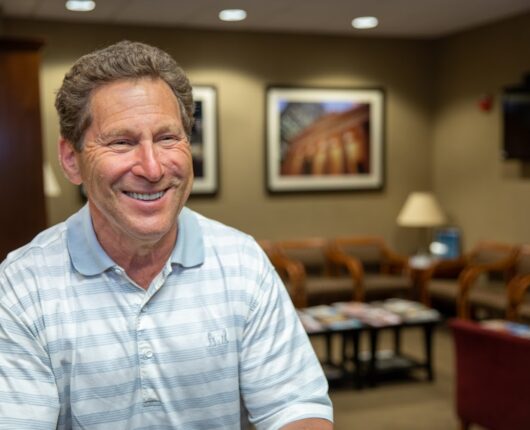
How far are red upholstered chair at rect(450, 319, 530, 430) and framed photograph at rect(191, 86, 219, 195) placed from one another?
11.9 ft

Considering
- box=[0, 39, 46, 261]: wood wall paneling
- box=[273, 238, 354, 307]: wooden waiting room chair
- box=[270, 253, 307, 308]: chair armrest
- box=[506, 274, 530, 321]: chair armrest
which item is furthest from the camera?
box=[273, 238, 354, 307]: wooden waiting room chair

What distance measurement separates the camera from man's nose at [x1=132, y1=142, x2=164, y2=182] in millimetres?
1259

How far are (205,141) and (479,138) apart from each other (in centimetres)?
269

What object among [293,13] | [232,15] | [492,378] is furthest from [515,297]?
[232,15]

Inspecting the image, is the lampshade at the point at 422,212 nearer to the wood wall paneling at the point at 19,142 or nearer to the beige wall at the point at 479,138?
the beige wall at the point at 479,138

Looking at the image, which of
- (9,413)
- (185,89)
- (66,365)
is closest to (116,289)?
(66,365)

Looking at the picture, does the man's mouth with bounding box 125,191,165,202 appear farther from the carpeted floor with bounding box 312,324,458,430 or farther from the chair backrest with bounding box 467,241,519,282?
the chair backrest with bounding box 467,241,519,282

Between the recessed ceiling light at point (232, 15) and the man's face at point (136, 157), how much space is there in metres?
5.10

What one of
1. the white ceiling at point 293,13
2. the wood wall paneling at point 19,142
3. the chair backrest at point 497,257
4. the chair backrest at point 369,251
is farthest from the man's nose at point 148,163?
the chair backrest at point 369,251

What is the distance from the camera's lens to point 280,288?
1.50m

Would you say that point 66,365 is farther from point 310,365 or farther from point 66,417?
point 310,365

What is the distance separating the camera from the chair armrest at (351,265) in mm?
6637

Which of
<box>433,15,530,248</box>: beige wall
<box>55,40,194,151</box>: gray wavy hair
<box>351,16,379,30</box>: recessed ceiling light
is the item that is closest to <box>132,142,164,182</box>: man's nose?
<box>55,40,194,151</box>: gray wavy hair

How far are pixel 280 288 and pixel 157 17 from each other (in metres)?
5.37
